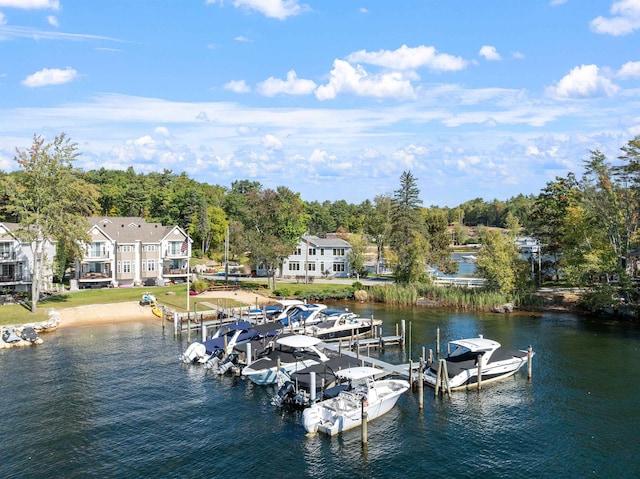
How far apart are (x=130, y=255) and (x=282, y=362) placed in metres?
47.2

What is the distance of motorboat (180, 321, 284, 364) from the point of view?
38844mm

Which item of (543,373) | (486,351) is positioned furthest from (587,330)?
(486,351)

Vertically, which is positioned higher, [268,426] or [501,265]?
[501,265]

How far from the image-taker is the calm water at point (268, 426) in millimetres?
23578

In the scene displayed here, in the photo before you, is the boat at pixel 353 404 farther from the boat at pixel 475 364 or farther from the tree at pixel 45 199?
the tree at pixel 45 199

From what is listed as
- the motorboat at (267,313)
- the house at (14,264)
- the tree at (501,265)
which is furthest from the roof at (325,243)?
the house at (14,264)

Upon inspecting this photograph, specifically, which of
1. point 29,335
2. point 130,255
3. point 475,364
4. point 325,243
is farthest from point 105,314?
point 325,243

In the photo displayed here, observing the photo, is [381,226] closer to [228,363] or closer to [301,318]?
[301,318]

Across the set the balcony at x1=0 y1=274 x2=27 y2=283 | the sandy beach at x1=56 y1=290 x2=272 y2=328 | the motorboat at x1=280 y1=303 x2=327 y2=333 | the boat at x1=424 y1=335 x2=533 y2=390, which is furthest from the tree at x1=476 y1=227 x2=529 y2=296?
the balcony at x1=0 y1=274 x2=27 y2=283

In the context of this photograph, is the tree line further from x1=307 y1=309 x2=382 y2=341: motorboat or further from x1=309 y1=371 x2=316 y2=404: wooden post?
x1=309 y1=371 x2=316 y2=404: wooden post

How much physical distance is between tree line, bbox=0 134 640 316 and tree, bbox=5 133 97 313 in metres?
0.10

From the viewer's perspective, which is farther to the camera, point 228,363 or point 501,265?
point 501,265

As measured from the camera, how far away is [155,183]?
140 meters

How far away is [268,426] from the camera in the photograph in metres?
28.0
